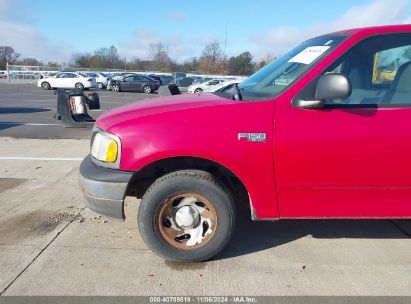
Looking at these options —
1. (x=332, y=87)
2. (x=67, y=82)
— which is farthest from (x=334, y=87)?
(x=67, y=82)

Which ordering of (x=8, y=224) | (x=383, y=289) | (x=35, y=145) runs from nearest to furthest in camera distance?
(x=383, y=289) < (x=8, y=224) < (x=35, y=145)

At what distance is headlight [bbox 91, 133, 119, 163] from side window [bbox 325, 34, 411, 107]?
1.78 m

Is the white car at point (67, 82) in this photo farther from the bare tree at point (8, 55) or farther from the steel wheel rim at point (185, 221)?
the bare tree at point (8, 55)

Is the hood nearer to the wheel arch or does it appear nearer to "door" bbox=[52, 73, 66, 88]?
the wheel arch

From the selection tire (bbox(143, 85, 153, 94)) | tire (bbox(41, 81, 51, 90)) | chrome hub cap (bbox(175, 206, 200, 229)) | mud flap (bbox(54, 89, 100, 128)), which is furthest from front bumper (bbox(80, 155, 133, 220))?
tire (bbox(41, 81, 51, 90))

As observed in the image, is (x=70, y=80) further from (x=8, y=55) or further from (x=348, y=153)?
(x=8, y=55)

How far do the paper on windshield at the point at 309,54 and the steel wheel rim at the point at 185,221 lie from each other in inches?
58.5

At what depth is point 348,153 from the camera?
118 inches

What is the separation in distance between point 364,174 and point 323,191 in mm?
349

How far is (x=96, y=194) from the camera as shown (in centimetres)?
320

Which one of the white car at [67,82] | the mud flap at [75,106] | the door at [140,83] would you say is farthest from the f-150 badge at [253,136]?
the door at [140,83]

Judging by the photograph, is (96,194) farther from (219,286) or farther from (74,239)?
(219,286)

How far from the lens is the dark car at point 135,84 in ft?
105

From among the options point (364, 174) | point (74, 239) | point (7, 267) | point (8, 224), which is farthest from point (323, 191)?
point (8, 224)
